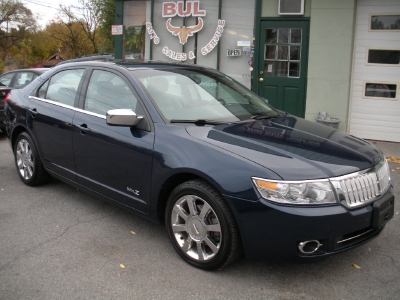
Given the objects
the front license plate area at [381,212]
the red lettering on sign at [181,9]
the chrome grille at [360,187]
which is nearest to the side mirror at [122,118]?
the chrome grille at [360,187]

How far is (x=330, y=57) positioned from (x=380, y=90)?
1.20 meters

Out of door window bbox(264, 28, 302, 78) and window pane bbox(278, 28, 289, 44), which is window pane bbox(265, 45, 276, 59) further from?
window pane bbox(278, 28, 289, 44)

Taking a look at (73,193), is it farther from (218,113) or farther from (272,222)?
(272,222)

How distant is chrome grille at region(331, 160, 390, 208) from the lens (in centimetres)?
307

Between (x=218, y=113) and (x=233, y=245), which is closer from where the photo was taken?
(x=233, y=245)

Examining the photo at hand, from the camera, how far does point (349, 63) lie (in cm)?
885

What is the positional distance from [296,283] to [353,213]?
0.69 meters

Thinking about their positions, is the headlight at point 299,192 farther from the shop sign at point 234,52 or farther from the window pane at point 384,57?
the shop sign at point 234,52

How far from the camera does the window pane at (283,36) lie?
9359 mm

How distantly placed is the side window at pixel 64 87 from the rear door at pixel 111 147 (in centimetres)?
28

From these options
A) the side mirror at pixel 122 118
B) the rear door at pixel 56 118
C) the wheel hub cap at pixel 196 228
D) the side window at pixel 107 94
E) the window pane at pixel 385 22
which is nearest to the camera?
the wheel hub cap at pixel 196 228

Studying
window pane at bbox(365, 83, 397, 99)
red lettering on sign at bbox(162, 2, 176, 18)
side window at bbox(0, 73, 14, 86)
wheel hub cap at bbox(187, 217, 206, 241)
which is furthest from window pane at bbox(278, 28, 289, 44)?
wheel hub cap at bbox(187, 217, 206, 241)

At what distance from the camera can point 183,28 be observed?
10.2 meters

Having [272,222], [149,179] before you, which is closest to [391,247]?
[272,222]
